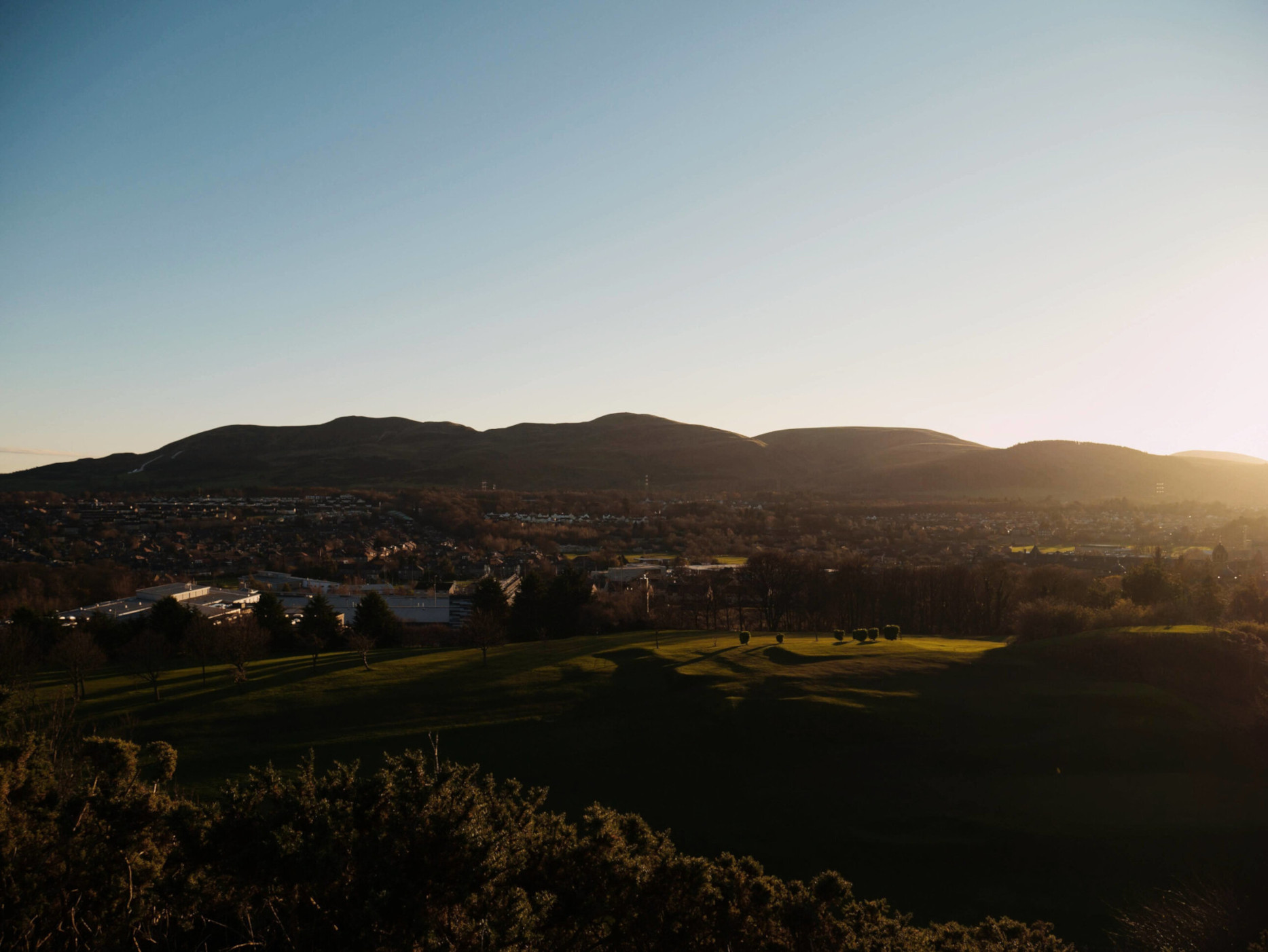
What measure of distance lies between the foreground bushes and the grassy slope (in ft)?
37.5

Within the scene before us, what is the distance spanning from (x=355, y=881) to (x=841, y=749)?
2194 cm

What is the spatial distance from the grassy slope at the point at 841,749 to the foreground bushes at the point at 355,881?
11.4 metres

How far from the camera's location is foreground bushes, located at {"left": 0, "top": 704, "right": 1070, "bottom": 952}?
1078 cm

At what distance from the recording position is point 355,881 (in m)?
10.9

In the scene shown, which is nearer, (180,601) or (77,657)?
(77,657)

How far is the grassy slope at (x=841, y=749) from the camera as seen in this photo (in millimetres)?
22891

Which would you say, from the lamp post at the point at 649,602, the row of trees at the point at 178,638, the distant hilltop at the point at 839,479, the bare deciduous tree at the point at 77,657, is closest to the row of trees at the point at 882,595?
the lamp post at the point at 649,602

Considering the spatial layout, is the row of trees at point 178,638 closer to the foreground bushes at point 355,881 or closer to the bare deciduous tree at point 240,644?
the bare deciduous tree at point 240,644

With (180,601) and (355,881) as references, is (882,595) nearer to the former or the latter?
(180,601)

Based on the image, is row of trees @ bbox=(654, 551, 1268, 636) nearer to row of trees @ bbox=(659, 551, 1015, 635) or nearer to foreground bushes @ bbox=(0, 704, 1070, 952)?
row of trees @ bbox=(659, 551, 1015, 635)

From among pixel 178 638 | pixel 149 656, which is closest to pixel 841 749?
pixel 149 656

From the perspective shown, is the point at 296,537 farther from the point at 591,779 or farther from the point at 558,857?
the point at 558,857

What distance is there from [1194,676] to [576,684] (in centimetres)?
2615

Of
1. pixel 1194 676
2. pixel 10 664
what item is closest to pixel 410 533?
pixel 10 664
